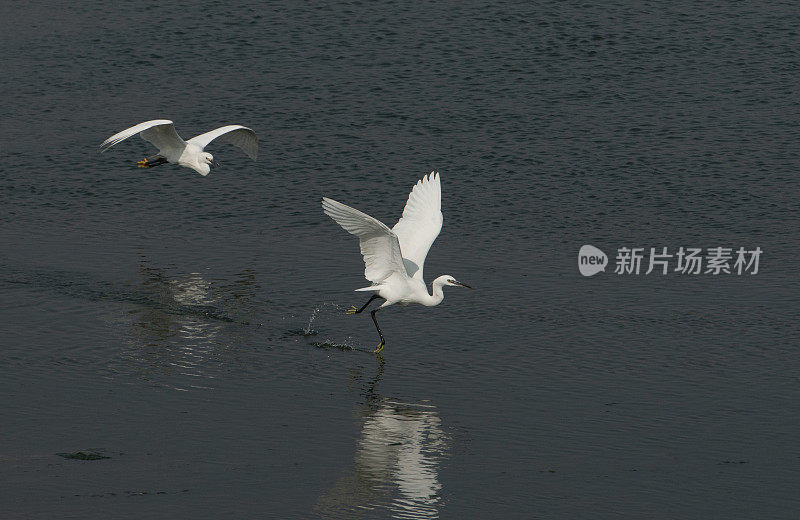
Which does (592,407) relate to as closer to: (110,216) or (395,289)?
(395,289)

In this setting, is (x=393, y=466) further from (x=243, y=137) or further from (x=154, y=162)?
(x=243, y=137)

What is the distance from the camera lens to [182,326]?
54.8 feet

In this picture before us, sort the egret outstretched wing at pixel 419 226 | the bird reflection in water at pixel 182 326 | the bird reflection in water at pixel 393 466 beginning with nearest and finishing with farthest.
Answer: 1. the bird reflection in water at pixel 393 466
2. the bird reflection in water at pixel 182 326
3. the egret outstretched wing at pixel 419 226

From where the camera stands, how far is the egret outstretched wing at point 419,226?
17062 mm

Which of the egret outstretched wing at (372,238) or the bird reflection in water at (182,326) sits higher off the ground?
the egret outstretched wing at (372,238)

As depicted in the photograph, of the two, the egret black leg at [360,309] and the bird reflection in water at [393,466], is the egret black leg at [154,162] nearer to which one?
the egret black leg at [360,309]

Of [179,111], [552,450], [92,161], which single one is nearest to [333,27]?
[179,111]

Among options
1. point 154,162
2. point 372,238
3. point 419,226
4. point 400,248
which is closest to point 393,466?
point 372,238

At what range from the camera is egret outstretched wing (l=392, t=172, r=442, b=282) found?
17062 millimetres

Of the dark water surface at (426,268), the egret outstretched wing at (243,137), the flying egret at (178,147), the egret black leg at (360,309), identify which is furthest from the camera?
the egret outstretched wing at (243,137)

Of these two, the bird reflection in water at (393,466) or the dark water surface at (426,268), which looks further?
the dark water surface at (426,268)

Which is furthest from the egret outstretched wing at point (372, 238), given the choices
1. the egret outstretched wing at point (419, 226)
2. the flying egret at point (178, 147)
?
the flying egret at point (178, 147)

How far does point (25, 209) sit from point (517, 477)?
14.3 m

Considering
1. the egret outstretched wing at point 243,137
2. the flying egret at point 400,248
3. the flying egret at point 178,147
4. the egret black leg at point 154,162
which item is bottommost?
the flying egret at point 400,248
